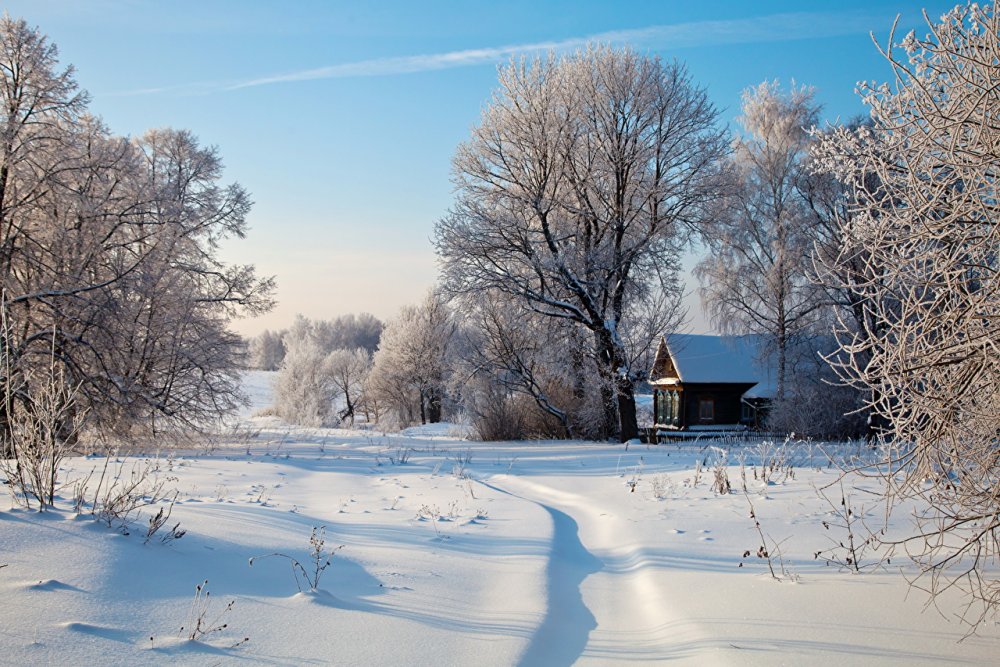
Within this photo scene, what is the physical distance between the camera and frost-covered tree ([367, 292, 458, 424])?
41.8 metres

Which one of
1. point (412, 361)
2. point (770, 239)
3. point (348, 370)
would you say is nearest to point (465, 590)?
point (770, 239)

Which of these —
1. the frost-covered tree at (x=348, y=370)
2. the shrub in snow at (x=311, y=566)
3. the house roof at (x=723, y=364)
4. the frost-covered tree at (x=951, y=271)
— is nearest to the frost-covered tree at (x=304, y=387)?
the frost-covered tree at (x=348, y=370)

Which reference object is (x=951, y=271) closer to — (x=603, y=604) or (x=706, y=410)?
(x=603, y=604)

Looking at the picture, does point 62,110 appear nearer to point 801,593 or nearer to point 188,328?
point 188,328

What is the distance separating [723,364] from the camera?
30109mm

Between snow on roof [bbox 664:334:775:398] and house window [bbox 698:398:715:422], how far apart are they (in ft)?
4.10

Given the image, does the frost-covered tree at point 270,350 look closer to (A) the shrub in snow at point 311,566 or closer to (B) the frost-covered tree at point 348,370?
(B) the frost-covered tree at point 348,370

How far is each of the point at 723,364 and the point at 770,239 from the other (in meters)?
7.17

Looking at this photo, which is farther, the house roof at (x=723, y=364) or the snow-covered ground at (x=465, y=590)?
the house roof at (x=723, y=364)

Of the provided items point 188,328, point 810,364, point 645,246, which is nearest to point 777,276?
point 810,364

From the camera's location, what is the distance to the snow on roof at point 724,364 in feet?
93.4

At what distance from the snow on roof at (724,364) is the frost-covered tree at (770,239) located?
6.84 feet

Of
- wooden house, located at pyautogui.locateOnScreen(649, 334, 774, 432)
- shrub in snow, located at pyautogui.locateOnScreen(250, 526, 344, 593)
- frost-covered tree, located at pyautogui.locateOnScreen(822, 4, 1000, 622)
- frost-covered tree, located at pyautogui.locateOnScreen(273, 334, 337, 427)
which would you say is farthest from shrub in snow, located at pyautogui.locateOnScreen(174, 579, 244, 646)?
frost-covered tree, located at pyautogui.locateOnScreen(273, 334, 337, 427)

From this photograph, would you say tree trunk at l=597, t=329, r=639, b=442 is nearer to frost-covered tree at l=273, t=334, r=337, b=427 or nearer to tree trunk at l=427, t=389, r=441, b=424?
tree trunk at l=427, t=389, r=441, b=424
